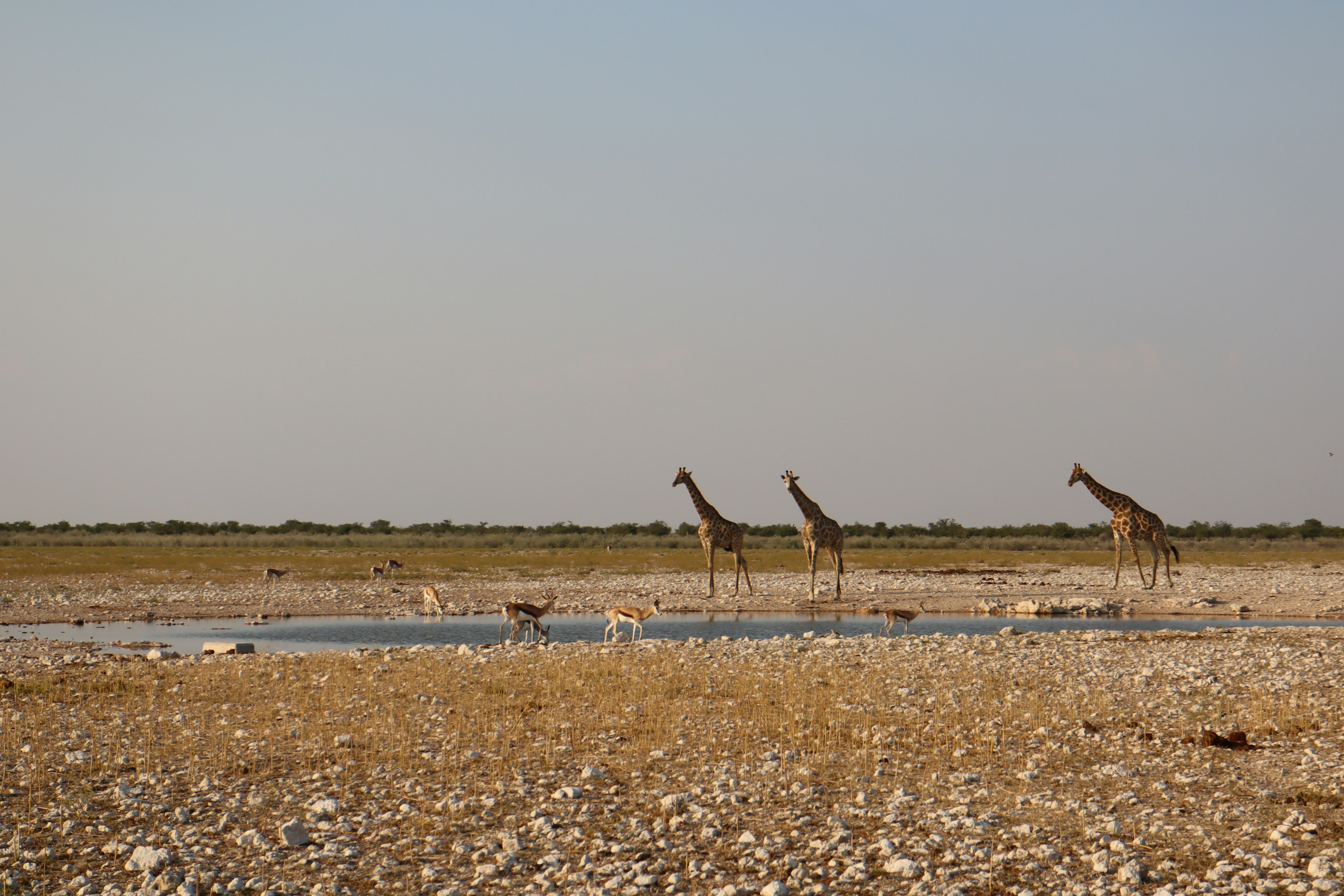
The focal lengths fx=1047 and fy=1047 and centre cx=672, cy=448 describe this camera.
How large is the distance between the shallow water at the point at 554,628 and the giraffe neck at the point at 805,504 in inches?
176

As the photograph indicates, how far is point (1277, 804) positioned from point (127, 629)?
26.9 m

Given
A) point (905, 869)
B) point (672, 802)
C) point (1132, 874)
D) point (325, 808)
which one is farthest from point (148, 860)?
point (1132, 874)

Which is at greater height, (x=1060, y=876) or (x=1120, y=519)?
(x=1120, y=519)

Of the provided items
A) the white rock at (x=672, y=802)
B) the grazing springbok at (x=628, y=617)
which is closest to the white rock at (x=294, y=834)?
the white rock at (x=672, y=802)

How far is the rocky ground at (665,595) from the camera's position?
31.1 m

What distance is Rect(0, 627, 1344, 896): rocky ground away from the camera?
26.9ft

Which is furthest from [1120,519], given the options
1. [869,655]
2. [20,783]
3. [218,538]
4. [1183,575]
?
[218,538]

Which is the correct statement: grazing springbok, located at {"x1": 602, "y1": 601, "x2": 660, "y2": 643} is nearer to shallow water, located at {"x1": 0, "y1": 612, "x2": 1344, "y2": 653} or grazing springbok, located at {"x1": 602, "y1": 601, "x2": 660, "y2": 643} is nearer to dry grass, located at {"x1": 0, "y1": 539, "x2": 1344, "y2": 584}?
shallow water, located at {"x1": 0, "y1": 612, "x2": 1344, "y2": 653}

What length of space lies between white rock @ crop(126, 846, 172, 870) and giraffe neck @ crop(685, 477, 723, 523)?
2763 centimetres

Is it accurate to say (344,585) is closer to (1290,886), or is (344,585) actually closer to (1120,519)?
(1120,519)

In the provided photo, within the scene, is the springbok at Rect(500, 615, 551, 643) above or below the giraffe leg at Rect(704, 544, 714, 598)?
below

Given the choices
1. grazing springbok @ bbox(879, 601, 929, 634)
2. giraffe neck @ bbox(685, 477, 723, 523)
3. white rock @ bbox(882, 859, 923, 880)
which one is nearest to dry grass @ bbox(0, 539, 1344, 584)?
giraffe neck @ bbox(685, 477, 723, 523)

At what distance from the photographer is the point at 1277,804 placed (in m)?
9.76

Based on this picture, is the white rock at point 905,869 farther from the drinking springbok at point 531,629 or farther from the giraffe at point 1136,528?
the giraffe at point 1136,528
